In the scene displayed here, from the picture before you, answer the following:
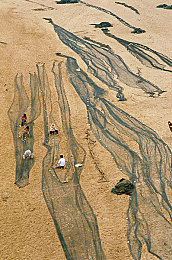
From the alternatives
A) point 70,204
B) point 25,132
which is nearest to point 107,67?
point 25,132

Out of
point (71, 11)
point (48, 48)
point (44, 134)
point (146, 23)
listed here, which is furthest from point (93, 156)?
point (71, 11)

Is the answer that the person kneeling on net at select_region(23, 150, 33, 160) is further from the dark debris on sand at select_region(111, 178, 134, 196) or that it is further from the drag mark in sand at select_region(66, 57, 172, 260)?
the dark debris on sand at select_region(111, 178, 134, 196)

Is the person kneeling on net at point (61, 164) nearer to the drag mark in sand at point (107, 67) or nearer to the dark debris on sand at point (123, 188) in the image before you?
the dark debris on sand at point (123, 188)

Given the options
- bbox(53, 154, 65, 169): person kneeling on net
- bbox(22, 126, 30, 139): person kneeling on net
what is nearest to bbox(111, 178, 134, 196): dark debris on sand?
bbox(53, 154, 65, 169): person kneeling on net

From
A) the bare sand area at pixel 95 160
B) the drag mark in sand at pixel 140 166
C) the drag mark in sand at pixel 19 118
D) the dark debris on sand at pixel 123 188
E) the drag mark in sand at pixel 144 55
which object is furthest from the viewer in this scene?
the drag mark in sand at pixel 144 55

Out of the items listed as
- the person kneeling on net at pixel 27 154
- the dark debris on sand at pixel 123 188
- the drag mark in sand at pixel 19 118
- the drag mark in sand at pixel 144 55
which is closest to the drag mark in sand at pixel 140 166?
the dark debris on sand at pixel 123 188

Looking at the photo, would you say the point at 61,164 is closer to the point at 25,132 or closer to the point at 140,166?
the point at 25,132
